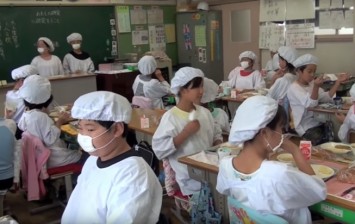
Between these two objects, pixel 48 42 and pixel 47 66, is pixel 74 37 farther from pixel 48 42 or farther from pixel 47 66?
pixel 47 66

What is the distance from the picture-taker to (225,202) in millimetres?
2482

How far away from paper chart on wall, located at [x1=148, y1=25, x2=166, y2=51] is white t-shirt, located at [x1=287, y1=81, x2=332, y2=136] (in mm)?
4578

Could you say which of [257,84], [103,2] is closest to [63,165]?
[257,84]

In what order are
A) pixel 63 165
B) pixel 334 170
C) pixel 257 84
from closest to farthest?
pixel 334 170 → pixel 63 165 → pixel 257 84

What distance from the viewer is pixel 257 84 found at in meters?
5.52

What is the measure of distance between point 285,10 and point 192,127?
491 centimetres

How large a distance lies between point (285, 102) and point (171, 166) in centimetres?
187

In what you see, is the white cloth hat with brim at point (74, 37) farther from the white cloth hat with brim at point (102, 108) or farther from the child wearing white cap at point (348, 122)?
the white cloth hat with brim at point (102, 108)

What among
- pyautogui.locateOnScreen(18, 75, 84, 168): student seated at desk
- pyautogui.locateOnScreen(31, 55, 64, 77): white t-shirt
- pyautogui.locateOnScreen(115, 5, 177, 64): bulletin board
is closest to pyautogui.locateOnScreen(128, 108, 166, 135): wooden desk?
pyautogui.locateOnScreen(18, 75, 84, 168): student seated at desk

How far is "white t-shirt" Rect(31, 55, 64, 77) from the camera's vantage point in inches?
250

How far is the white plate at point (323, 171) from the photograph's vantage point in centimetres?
206

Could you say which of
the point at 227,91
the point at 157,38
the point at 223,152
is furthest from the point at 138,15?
the point at 223,152

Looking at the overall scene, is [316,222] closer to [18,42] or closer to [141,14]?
[18,42]

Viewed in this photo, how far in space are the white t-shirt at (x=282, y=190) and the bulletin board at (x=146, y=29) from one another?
6.30 meters
